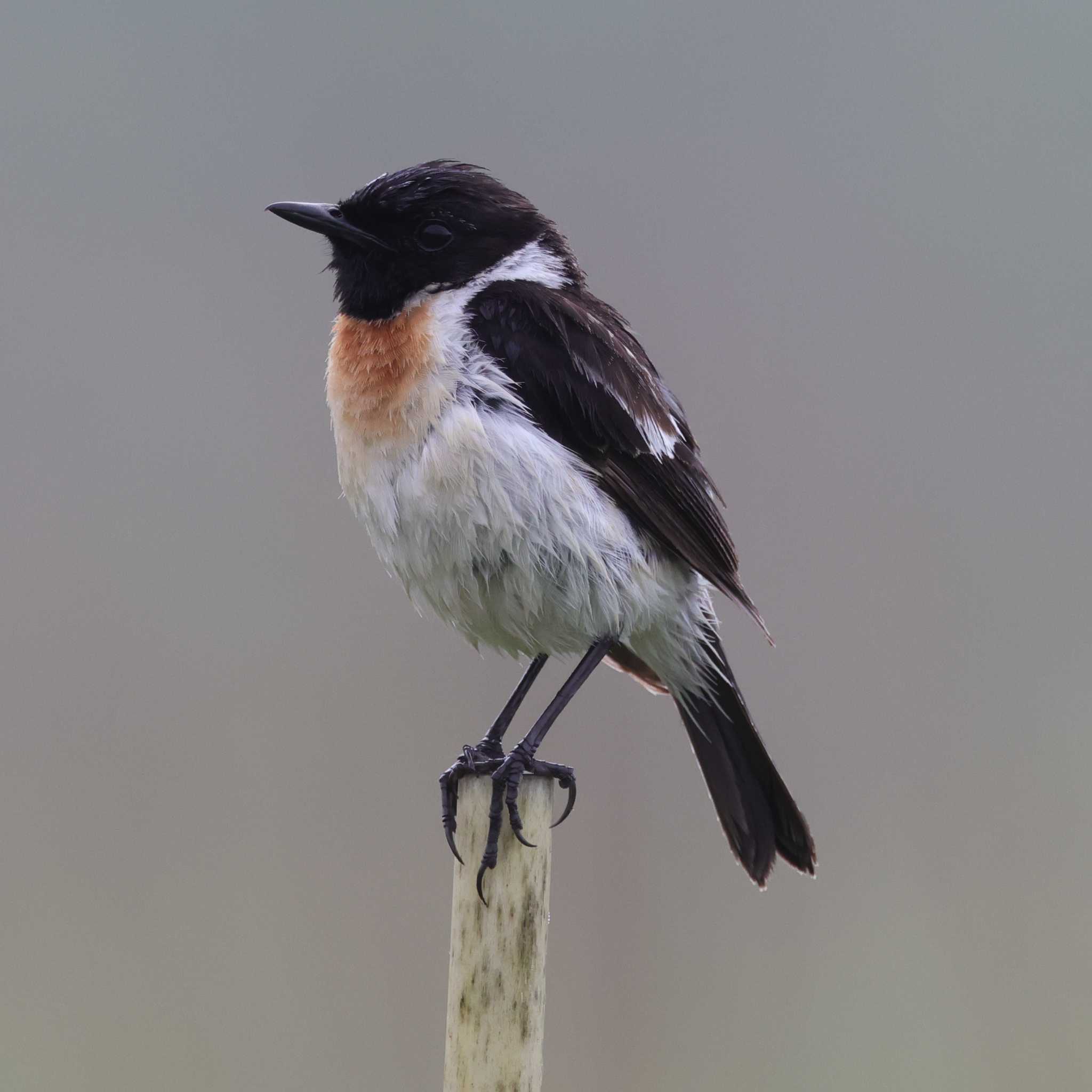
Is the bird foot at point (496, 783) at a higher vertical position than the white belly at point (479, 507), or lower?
lower

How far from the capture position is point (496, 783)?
8.91ft

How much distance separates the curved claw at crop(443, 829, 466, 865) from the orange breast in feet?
3.05

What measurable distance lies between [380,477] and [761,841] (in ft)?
4.73

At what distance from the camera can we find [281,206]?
316 centimetres

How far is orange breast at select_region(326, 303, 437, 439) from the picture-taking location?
2869 millimetres

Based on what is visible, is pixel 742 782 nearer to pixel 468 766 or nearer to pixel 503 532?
pixel 468 766

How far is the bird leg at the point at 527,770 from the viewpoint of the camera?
8.66 ft

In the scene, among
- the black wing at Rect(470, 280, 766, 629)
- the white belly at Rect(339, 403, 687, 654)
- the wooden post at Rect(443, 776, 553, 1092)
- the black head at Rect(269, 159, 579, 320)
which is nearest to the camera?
the wooden post at Rect(443, 776, 553, 1092)

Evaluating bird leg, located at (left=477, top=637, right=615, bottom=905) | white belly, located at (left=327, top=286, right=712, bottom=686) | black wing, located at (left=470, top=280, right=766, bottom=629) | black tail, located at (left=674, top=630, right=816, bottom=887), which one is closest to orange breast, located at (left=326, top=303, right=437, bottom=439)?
white belly, located at (left=327, top=286, right=712, bottom=686)

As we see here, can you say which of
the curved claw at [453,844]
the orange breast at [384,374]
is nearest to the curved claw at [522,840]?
the curved claw at [453,844]

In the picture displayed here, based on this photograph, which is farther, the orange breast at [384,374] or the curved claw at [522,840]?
the orange breast at [384,374]

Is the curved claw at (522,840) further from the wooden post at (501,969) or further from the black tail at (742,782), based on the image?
the black tail at (742,782)

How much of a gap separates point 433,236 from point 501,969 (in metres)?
1.74

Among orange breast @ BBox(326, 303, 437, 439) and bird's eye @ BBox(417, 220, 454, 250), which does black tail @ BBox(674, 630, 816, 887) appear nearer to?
orange breast @ BBox(326, 303, 437, 439)
